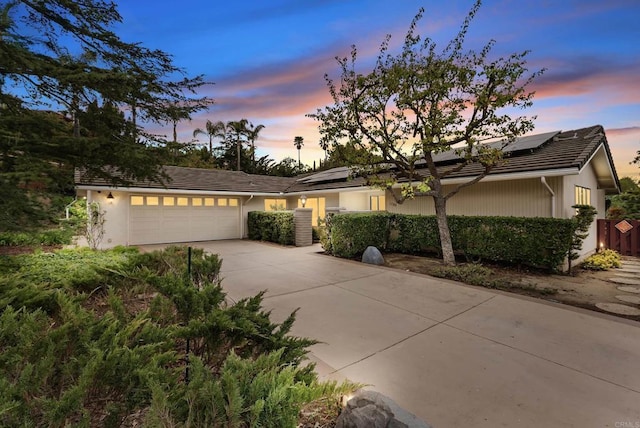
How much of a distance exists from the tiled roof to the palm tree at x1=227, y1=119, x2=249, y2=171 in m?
15.6

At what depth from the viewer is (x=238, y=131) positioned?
33875 millimetres

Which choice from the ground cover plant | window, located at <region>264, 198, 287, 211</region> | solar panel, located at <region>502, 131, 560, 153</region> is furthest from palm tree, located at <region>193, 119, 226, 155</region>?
the ground cover plant

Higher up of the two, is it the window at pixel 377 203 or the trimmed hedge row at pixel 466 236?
the window at pixel 377 203

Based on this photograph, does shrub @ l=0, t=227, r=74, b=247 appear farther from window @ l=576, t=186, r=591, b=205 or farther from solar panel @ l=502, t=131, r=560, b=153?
window @ l=576, t=186, r=591, b=205

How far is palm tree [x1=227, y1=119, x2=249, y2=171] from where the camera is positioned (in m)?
33.6

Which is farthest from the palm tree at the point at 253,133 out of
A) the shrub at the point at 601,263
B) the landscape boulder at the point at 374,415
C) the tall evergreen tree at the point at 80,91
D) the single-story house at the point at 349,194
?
the landscape boulder at the point at 374,415

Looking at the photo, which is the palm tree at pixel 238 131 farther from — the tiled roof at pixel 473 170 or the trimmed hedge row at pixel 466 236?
the trimmed hedge row at pixel 466 236

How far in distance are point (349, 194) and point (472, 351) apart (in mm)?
11439

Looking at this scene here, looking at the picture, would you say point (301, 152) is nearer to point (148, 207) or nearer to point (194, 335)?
point (148, 207)

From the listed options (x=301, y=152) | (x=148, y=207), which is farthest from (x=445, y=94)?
(x=301, y=152)

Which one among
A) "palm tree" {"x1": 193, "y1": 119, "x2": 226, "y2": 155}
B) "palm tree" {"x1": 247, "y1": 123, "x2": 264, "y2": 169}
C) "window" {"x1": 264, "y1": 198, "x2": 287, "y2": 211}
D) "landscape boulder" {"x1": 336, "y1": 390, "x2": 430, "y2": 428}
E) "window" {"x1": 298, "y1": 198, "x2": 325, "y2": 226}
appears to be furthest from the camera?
"palm tree" {"x1": 247, "y1": 123, "x2": 264, "y2": 169}

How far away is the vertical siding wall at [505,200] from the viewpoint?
27.2 ft

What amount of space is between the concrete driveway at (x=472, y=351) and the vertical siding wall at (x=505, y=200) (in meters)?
4.16

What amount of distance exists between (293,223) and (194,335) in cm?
1047
